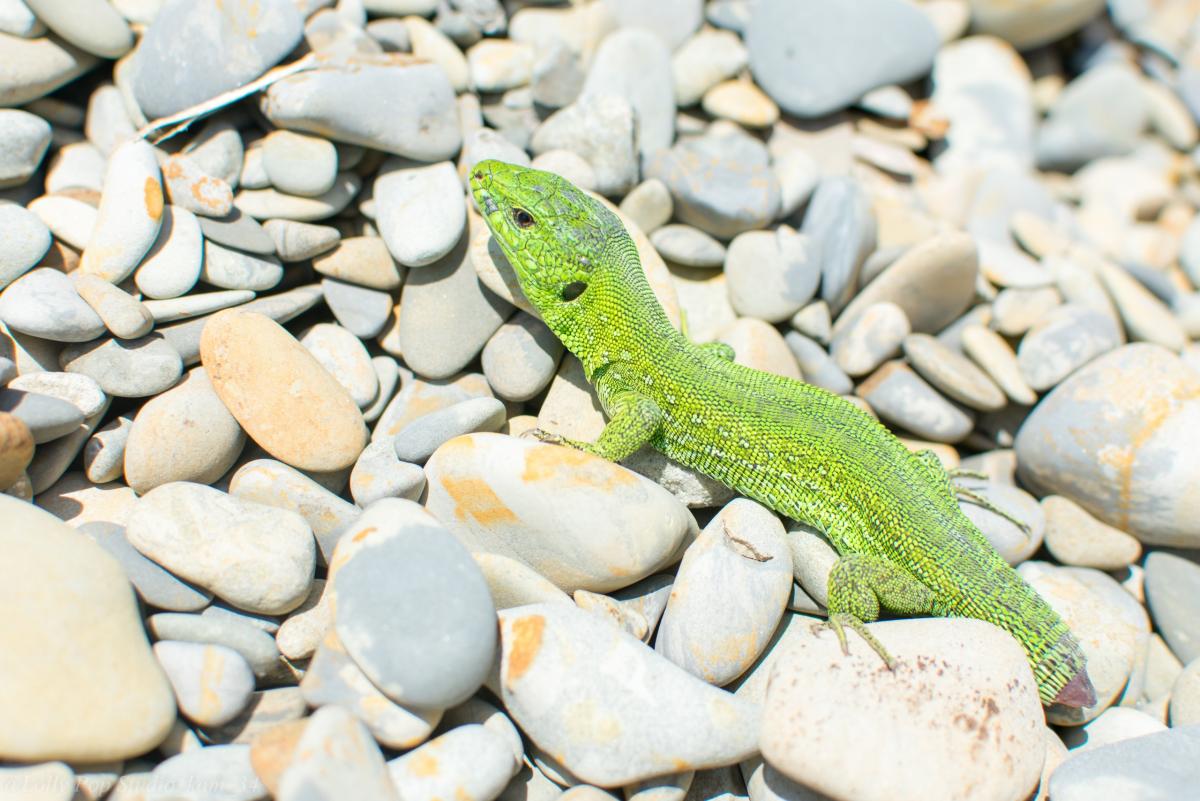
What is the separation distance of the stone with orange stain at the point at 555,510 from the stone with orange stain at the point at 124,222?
1.81 metres

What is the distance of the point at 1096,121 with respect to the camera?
8039mm

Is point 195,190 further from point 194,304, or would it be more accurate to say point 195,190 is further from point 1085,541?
point 1085,541

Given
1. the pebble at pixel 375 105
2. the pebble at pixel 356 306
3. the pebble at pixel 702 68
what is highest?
the pebble at pixel 702 68

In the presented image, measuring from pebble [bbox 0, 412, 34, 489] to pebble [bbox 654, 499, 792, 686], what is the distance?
279 centimetres

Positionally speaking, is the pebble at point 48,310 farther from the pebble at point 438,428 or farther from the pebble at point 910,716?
the pebble at point 910,716

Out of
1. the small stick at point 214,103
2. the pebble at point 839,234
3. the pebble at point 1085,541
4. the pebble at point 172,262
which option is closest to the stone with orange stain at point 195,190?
the pebble at point 172,262

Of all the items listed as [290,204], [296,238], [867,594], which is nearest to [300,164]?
[290,204]

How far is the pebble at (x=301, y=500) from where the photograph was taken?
3750mm

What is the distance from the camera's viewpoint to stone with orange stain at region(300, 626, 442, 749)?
10.2ft

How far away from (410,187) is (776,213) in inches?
92.6

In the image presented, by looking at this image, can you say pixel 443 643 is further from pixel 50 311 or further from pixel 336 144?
pixel 336 144

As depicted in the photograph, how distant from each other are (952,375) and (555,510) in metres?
2.76

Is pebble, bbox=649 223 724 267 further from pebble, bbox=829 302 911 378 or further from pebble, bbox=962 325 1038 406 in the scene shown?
pebble, bbox=962 325 1038 406

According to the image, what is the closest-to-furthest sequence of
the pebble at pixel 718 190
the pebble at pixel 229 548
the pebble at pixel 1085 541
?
1. the pebble at pixel 229 548
2. the pebble at pixel 1085 541
3. the pebble at pixel 718 190
